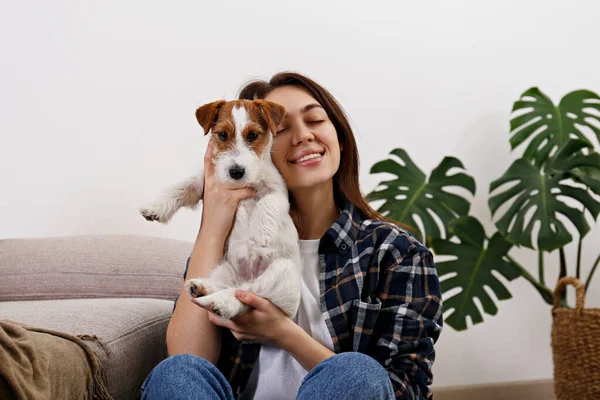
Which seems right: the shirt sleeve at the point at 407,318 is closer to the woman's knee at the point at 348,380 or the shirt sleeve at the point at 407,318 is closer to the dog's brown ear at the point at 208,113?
the woman's knee at the point at 348,380

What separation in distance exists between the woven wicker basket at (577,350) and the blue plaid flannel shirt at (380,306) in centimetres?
144

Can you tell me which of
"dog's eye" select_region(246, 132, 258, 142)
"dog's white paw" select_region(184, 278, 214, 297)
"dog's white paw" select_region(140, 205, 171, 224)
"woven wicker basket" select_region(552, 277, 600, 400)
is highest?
"dog's eye" select_region(246, 132, 258, 142)

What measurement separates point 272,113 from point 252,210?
253 millimetres

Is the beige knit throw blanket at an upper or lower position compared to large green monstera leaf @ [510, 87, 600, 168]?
lower

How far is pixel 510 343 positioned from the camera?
3.34 meters

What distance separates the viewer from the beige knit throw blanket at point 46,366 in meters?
1.10

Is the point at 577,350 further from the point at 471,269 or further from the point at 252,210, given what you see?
the point at 252,210

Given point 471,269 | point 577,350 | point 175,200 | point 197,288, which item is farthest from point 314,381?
point 577,350

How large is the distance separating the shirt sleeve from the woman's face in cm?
28

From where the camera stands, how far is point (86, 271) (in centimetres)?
216

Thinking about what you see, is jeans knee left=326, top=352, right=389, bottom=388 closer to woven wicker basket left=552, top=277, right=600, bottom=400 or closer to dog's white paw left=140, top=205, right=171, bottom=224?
dog's white paw left=140, top=205, right=171, bottom=224

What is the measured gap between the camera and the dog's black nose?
139cm

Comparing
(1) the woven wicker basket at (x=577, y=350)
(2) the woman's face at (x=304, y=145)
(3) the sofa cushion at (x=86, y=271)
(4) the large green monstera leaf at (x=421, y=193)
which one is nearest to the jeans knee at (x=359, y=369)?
(2) the woman's face at (x=304, y=145)

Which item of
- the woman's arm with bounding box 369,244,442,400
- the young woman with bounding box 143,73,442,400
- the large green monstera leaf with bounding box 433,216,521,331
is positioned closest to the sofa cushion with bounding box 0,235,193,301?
the young woman with bounding box 143,73,442,400
